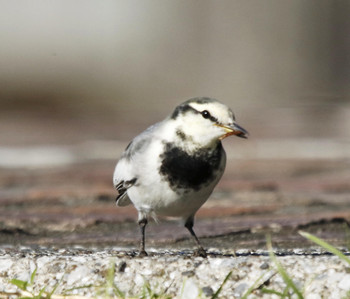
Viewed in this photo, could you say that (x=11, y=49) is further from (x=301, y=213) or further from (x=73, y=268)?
(x=73, y=268)

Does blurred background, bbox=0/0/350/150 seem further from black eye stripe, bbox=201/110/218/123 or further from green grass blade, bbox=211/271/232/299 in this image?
green grass blade, bbox=211/271/232/299

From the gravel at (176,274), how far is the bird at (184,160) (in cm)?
36

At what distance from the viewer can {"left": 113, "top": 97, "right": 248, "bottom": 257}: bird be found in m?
3.65

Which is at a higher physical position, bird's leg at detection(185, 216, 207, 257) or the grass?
the grass

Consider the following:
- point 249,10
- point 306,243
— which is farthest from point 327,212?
point 249,10

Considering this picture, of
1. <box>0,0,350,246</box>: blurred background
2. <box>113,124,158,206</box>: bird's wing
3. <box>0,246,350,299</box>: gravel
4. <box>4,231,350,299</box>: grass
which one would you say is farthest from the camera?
<box>0,0,350,246</box>: blurred background

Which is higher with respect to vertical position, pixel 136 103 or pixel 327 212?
pixel 327 212

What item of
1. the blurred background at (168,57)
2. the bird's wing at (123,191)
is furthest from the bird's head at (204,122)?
the blurred background at (168,57)

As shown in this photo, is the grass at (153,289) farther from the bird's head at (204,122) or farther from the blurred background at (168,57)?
the blurred background at (168,57)

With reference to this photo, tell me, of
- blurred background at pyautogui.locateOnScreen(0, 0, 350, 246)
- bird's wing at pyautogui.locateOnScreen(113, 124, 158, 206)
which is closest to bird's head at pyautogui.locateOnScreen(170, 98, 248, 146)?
bird's wing at pyautogui.locateOnScreen(113, 124, 158, 206)

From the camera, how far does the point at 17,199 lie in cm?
514

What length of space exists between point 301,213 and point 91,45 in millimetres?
10269

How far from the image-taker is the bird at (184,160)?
3.65 metres

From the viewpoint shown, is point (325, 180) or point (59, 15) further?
point (59, 15)
